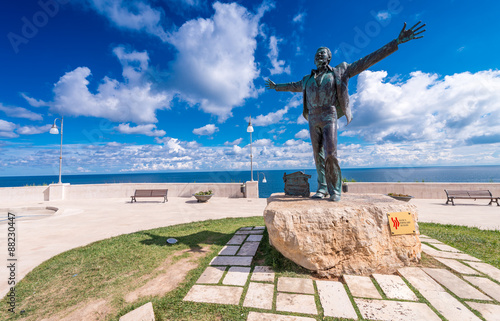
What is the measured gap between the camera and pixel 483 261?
13.3 feet

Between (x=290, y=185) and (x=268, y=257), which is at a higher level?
(x=290, y=185)

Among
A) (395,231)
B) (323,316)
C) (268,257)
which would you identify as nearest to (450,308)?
(395,231)

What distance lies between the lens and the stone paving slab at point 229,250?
457 centimetres

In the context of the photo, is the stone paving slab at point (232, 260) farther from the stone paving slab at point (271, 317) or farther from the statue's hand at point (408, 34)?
the statue's hand at point (408, 34)

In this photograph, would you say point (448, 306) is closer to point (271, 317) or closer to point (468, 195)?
point (271, 317)

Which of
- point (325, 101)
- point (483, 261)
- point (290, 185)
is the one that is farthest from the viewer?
point (290, 185)

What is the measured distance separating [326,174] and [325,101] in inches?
63.6

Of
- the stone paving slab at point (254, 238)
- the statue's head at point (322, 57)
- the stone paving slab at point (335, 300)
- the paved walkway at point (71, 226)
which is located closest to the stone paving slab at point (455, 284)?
the stone paving slab at point (335, 300)

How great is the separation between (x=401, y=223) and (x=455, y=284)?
1043 mm

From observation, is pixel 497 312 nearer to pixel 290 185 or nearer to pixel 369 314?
pixel 369 314

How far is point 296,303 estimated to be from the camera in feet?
9.16

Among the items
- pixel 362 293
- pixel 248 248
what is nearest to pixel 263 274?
pixel 248 248

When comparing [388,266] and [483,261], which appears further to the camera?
[483,261]

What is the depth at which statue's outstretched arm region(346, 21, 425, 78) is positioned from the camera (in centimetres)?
370
